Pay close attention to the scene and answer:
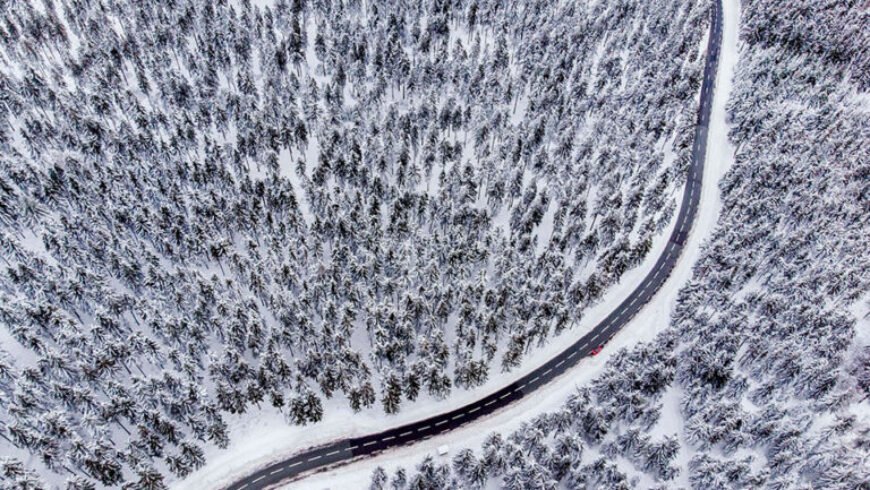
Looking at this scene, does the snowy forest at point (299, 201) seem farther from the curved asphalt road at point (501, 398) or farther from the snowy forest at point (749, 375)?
the snowy forest at point (749, 375)

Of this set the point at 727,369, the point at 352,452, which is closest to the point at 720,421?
the point at 727,369

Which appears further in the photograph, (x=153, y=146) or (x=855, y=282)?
(x=153, y=146)

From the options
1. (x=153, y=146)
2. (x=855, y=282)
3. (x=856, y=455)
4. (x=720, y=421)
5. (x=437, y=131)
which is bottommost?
(x=856, y=455)

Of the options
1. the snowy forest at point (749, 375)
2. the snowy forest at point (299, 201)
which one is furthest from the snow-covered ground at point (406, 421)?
the snowy forest at point (749, 375)

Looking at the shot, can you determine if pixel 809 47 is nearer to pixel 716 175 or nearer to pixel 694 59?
pixel 694 59

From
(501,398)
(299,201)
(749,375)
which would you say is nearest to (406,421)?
(501,398)
